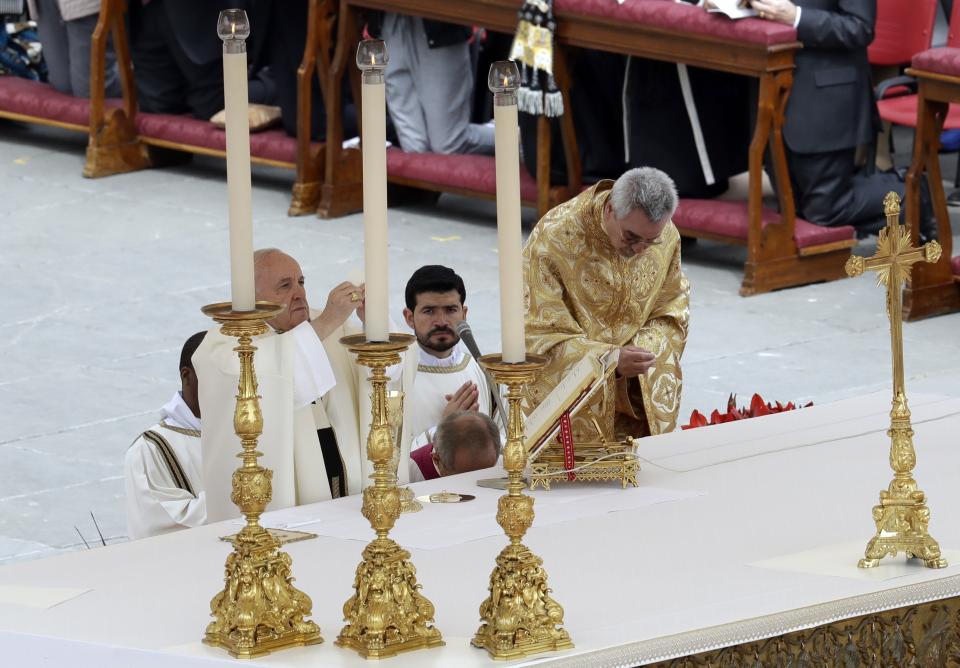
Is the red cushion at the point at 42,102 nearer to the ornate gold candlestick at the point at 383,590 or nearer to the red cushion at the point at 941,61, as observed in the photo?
the red cushion at the point at 941,61

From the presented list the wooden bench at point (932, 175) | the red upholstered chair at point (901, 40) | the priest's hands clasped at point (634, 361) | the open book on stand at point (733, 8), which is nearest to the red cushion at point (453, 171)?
the open book on stand at point (733, 8)

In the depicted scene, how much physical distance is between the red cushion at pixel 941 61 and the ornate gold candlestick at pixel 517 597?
5.64 meters

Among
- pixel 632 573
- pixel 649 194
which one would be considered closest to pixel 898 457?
pixel 632 573

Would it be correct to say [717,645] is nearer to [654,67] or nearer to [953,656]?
[953,656]

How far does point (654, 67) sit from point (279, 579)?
6.57 metres

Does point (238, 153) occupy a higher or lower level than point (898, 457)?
higher

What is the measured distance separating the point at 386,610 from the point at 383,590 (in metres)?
0.03

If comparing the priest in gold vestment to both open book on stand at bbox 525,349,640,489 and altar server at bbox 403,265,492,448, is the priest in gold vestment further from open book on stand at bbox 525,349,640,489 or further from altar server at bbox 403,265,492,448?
open book on stand at bbox 525,349,640,489

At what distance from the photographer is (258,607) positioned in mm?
3049

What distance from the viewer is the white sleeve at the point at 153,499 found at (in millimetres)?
4879

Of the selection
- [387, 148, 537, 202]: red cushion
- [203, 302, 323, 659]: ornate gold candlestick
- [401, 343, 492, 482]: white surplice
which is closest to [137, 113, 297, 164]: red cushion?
[387, 148, 537, 202]: red cushion

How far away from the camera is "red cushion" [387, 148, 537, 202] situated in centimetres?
1008

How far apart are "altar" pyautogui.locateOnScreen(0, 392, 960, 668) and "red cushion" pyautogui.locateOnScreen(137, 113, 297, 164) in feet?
22.2

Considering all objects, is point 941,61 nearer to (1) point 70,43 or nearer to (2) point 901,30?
(2) point 901,30
